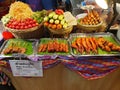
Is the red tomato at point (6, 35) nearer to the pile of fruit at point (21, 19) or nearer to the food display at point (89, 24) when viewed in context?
the pile of fruit at point (21, 19)

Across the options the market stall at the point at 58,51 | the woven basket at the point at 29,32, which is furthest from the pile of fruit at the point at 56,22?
the woven basket at the point at 29,32

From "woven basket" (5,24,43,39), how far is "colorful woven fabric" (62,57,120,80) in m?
0.51

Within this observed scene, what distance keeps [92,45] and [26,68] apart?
28.6 inches

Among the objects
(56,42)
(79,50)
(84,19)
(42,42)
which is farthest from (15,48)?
(84,19)

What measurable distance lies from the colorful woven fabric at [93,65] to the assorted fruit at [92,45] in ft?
0.30

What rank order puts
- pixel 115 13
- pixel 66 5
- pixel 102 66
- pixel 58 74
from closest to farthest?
pixel 102 66 < pixel 58 74 < pixel 115 13 < pixel 66 5

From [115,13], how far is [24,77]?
4.21ft

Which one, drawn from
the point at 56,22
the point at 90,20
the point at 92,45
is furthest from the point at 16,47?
the point at 90,20

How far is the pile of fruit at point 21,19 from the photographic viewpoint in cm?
192

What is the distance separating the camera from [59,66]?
179 centimetres

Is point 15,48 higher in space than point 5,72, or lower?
higher

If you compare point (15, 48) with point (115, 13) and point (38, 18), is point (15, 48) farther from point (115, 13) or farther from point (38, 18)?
point (115, 13)

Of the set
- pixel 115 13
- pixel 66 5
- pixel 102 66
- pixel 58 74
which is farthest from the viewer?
pixel 66 5

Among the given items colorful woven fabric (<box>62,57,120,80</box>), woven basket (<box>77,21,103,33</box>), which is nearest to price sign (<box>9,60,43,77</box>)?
colorful woven fabric (<box>62,57,120,80</box>)
